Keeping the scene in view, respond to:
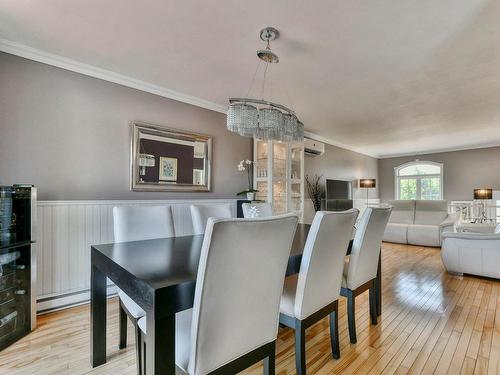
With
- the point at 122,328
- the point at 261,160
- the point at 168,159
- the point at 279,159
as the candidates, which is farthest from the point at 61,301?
the point at 279,159

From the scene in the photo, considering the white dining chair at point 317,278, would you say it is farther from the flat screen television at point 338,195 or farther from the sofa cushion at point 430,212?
the sofa cushion at point 430,212

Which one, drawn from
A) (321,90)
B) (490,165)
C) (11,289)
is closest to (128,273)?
(11,289)

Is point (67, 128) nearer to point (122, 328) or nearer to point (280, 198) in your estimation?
point (122, 328)

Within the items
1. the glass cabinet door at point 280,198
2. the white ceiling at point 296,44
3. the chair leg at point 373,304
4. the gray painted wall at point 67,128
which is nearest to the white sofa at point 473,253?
the white ceiling at point 296,44

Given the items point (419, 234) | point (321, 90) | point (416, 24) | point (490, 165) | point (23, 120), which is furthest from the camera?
point (490, 165)

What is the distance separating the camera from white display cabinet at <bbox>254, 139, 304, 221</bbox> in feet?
13.6

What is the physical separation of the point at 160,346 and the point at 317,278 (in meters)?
0.94

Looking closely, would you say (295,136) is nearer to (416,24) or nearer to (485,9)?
(416,24)

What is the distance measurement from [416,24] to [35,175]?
3.44 meters

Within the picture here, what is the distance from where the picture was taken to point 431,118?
14.6 ft

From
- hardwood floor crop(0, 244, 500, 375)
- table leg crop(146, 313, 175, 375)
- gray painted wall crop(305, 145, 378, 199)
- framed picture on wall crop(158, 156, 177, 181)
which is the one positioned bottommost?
hardwood floor crop(0, 244, 500, 375)

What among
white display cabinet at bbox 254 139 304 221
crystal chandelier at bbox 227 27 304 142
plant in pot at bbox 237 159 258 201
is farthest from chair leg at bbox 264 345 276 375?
white display cabinet at bbox 254 139 304 221

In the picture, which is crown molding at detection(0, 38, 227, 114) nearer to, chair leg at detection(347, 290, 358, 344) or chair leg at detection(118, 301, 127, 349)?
chair leg at detection(118, 301, 127, 349)

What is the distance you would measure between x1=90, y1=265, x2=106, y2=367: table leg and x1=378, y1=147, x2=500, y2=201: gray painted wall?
865 centimetres
